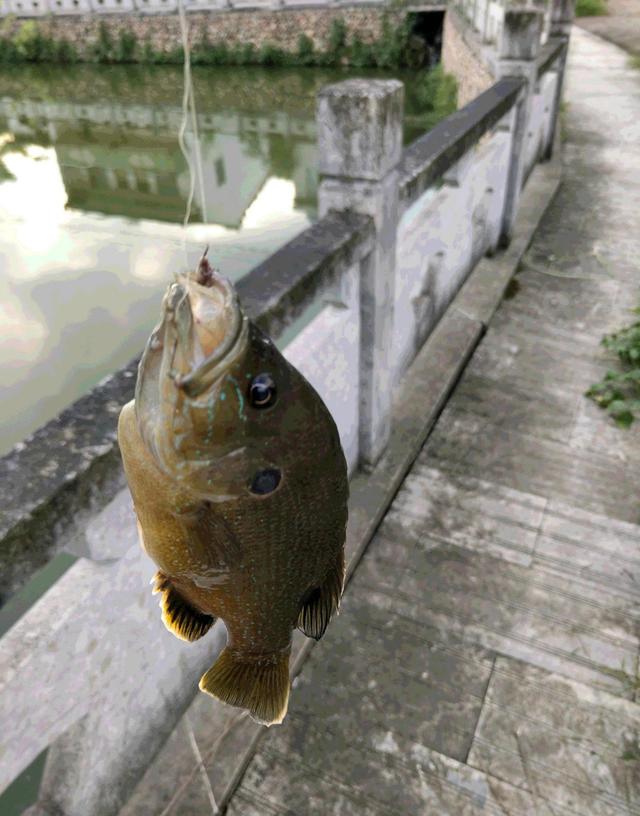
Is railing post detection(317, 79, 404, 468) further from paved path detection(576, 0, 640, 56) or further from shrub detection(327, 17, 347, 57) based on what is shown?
shrub detection(327, 17, 347, 57)

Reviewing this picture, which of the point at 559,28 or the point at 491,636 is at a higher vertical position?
the point at 559,28

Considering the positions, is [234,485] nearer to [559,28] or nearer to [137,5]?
[559,28]

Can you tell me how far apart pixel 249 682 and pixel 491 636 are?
182 centimetres

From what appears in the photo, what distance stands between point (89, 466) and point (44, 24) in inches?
1148

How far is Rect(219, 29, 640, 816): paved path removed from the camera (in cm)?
237

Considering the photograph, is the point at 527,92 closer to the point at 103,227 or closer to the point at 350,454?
the point at 350,454

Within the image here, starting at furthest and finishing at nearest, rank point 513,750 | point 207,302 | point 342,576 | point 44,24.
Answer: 1. point 44,24
2. point 513,750
3. point 342,576
4. point 207,302

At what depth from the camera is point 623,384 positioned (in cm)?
428

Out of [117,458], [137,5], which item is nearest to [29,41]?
[137,5]

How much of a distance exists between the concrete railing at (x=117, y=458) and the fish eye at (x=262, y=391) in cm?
69

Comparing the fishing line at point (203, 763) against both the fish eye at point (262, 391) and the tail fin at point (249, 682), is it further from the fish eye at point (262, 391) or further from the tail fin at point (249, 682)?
the fish eye at point (262, 391)

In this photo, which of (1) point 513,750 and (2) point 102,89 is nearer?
(1) point 513,750

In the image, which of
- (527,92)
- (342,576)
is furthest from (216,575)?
(527,92)

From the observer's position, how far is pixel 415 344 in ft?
14.3
